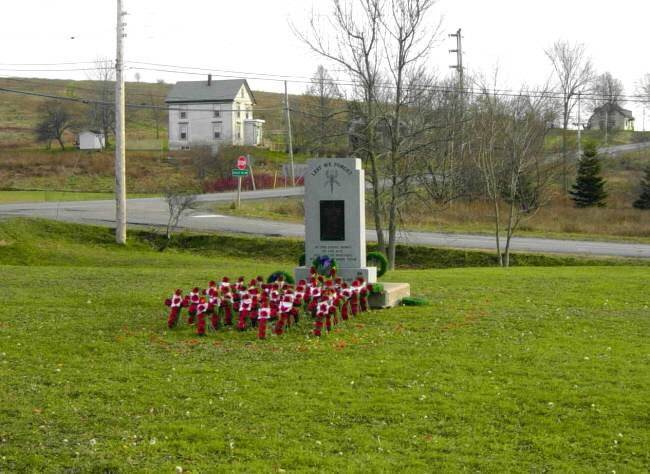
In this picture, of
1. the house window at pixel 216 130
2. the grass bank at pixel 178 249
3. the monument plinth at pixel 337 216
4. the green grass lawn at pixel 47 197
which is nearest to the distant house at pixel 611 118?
the house window at pixel 216 130

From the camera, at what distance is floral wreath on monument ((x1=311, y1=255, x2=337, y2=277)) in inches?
527

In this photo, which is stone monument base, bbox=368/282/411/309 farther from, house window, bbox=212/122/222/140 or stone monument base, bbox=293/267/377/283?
house window, bbox=212/122/222/140

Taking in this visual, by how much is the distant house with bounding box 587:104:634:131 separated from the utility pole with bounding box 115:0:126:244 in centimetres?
6934

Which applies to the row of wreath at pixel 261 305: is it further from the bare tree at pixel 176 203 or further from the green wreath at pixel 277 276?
the bare tree at pixel 176 203

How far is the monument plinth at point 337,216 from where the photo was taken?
13.5 meters

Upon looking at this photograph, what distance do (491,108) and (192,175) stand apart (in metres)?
37.6

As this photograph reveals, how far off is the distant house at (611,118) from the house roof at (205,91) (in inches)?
1497

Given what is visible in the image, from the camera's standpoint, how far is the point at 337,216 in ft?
44.7

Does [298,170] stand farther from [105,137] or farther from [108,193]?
[105,137]

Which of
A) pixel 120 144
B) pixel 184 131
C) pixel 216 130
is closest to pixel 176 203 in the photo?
pixel 120 144

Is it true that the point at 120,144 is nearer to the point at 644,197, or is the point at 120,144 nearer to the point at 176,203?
the point at 176,203

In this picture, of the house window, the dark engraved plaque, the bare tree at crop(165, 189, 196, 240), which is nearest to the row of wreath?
the dark engraved plaque

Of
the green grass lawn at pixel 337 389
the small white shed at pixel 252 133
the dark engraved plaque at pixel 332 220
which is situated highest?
the small white shed at pixel 252 133

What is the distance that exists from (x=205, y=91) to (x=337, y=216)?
7541 cm
